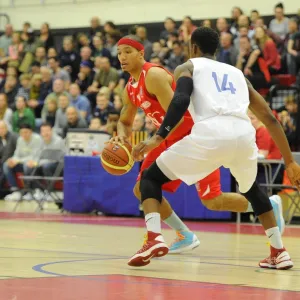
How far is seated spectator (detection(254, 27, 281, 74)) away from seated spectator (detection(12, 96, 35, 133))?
5.25m

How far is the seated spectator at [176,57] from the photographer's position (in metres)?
18.0

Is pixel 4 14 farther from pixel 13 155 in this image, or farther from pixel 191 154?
pixel 191 154

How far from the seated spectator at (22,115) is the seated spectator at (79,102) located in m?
1.00

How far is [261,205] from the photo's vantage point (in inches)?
265

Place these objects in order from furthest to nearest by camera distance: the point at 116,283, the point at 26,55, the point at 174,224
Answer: the point at 26,55 → the point at 174,224 → the point at 116,283

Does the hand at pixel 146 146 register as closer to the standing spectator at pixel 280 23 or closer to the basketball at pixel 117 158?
the basketball at pixel 117 158

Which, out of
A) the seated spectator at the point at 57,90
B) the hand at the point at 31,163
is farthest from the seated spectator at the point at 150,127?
the seated spectator at the point at 57,90

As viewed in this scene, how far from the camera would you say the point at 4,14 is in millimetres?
24141

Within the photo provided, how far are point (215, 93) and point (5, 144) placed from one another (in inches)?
467

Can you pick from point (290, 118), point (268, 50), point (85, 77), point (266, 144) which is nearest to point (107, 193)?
point (266, 144)

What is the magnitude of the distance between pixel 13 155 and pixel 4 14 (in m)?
7.84

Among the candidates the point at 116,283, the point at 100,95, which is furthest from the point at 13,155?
the point at 116,283

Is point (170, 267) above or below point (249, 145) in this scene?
below

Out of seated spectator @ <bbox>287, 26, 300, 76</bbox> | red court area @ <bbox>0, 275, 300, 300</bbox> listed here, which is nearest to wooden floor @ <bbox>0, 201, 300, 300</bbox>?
red court area @ <bbox>0, 275, 300, 300</bbox>
